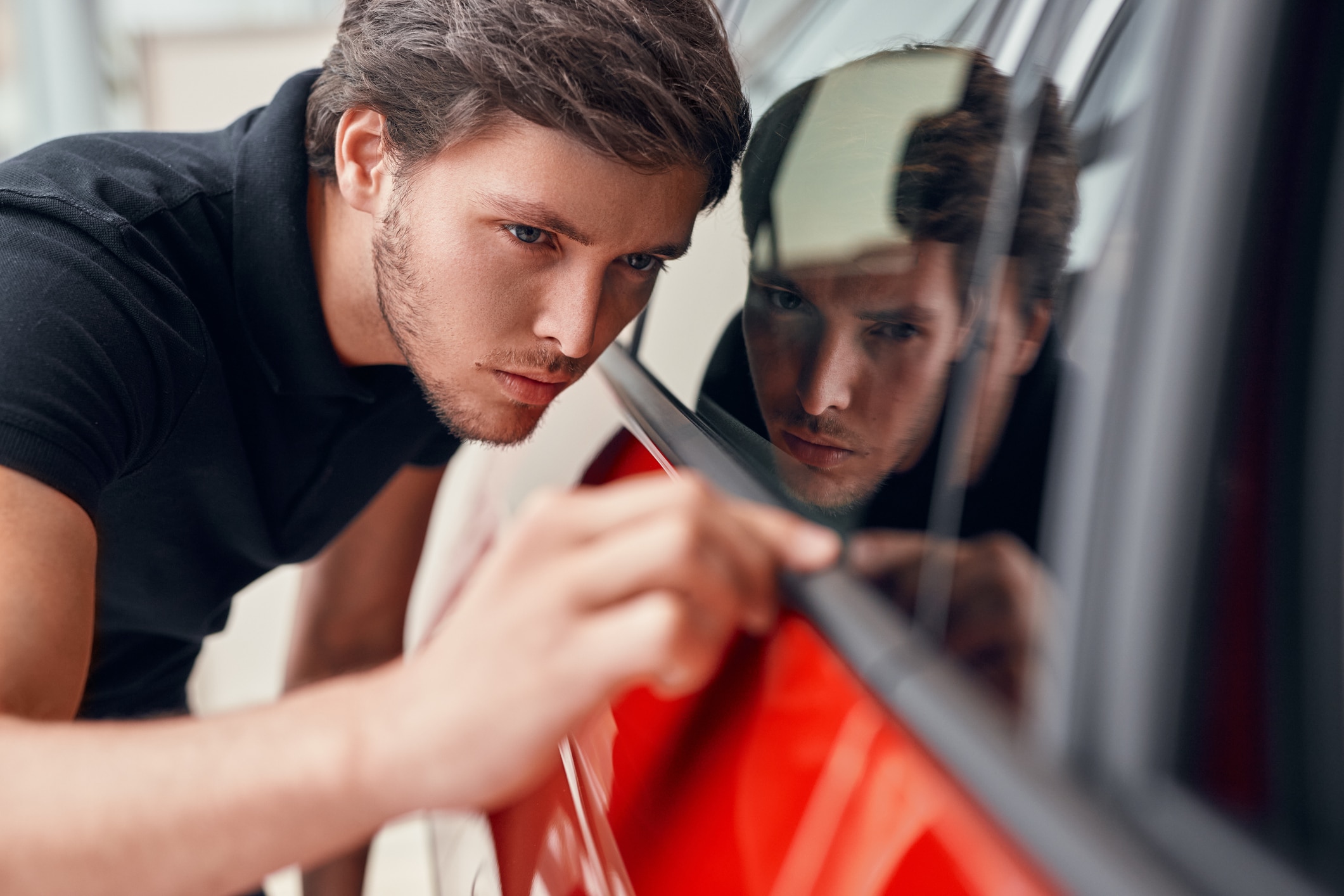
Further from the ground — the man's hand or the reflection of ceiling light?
the reflection of ceiling light

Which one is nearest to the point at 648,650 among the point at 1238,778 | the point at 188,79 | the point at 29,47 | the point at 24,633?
the point at 1238,778

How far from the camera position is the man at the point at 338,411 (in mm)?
497

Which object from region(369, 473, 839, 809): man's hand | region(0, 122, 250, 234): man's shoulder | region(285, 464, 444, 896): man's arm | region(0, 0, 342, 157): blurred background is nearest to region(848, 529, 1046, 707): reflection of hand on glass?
region(369, 473, 839, 809): man's hand

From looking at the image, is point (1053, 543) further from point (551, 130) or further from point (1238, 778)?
point (551, 130)

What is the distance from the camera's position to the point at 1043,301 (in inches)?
21.7

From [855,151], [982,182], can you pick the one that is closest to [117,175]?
[855,151]

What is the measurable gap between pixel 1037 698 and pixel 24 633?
2.18ft

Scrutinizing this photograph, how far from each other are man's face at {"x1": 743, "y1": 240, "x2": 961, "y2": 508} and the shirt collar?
2.14 ft

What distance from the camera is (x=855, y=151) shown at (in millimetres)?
786

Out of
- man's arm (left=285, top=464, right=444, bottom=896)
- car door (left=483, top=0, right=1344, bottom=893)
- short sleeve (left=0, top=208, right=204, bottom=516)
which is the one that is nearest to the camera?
car door (left=483, top=0, right=1344, bottom=893)

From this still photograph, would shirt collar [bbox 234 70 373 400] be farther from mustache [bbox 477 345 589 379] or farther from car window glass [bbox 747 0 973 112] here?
car window glass [bbox 747 0 973 112]

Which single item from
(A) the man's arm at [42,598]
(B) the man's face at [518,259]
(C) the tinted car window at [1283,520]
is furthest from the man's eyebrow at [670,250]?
(C) the tinted car window at [1283,520]

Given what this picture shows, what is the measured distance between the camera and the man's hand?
475 millimetres

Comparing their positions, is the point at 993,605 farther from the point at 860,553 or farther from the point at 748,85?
the point at 748,85
